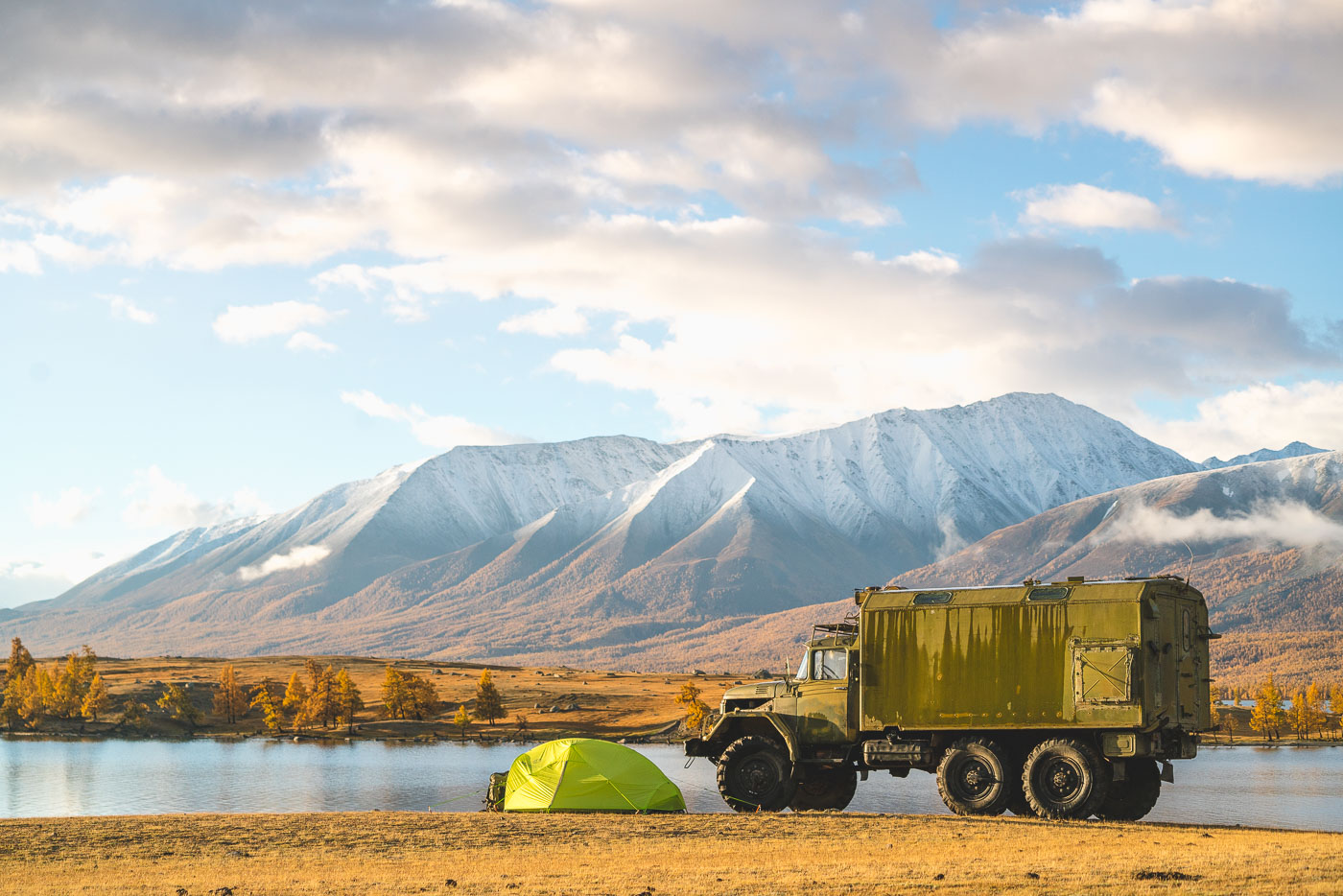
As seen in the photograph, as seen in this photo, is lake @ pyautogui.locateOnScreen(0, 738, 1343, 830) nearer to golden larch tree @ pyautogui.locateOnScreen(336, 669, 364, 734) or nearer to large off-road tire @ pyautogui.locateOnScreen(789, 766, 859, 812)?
large off-road tire @ pyautogui.locateOnScreen(789, 766, 859, 812)

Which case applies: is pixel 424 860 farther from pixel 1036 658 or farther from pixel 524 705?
pixel 524 705

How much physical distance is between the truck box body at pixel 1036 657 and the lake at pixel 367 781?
77.6ft

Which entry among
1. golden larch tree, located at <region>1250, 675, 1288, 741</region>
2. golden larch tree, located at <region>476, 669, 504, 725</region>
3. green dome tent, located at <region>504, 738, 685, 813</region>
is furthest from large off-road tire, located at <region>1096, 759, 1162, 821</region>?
golden larch tree, located at <region>1250, 675, 1288, 741</region>

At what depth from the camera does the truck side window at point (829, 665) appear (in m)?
36.2

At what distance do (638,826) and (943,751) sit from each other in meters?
8.72

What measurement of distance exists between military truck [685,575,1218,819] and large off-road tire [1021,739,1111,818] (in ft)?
0.12

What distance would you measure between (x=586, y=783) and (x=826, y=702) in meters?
7.56

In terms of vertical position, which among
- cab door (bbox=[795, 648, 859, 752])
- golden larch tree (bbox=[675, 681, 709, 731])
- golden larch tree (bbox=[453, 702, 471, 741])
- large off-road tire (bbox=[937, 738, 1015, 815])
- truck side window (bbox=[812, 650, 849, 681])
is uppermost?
truck side window (bbox=[812, 650, 849, 681])

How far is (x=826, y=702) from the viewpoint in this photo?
36250mm

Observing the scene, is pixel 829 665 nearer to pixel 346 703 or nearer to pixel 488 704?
pixel 488 704

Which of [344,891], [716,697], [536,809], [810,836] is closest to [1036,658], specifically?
[810,836]

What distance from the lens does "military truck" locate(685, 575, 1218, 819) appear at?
3238 cm

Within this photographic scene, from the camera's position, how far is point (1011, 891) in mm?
21328

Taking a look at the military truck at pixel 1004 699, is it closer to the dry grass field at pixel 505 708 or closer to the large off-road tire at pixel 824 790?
the large off-road tire at pixel 824 790
